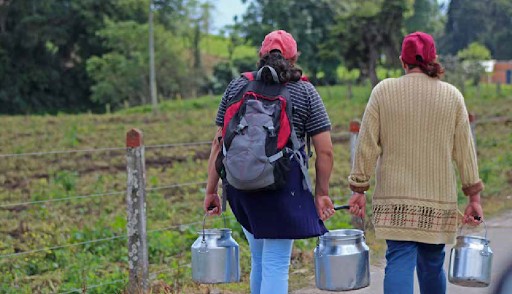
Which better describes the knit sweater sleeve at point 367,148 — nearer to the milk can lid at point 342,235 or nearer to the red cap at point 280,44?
the milk can lid at point 342,235

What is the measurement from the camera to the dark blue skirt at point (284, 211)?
4285 millimetres

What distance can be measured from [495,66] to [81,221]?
77.1 m

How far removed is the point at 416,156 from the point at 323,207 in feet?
1.91

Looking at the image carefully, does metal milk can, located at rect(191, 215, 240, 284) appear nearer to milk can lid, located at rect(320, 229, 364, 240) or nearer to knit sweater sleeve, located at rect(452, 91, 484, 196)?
milk can lid, located at rect(320, 229, 364, 240)

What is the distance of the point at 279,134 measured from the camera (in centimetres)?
419

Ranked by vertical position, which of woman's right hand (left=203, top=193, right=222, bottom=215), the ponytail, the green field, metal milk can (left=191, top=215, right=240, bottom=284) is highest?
the ponytail

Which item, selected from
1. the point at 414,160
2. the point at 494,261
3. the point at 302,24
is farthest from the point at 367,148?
the point at 302,24

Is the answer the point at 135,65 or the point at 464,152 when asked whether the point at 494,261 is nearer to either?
the point at 464,152

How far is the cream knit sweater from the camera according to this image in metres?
4.41

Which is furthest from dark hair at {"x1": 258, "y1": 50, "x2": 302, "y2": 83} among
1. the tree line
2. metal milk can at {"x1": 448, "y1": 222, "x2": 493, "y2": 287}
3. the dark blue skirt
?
the tree line

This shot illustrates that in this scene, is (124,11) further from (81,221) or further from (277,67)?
(277,67)

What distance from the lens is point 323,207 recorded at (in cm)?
447

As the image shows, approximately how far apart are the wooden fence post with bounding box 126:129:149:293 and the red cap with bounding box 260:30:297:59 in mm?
1993

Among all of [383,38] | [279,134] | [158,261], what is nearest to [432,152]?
[279,134]
